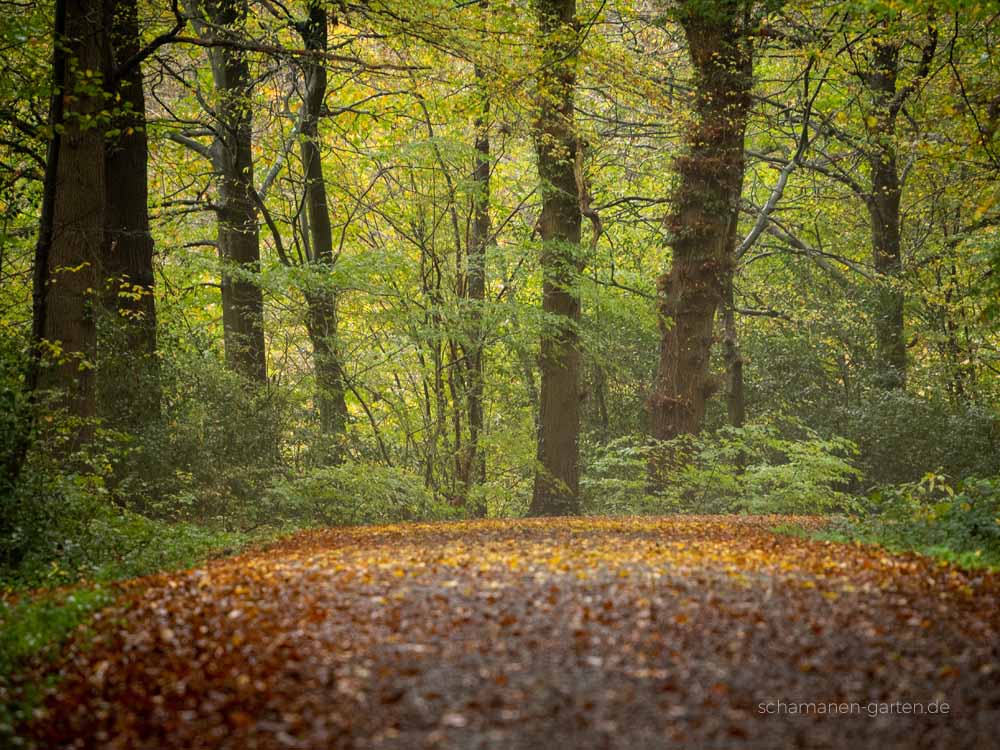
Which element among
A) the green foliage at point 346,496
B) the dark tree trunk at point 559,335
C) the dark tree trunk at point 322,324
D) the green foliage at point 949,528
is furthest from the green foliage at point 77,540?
the dark tree trunk at point 559,335

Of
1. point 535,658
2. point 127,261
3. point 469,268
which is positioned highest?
point 469,268

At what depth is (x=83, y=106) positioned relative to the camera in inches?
432

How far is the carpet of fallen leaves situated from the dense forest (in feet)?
0.10

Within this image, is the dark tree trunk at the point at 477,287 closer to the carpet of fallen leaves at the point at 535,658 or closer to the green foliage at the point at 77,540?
the green foliage at the point at 77,540

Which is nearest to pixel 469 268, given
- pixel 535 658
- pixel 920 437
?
pixel 920 437

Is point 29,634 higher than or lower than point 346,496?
lower

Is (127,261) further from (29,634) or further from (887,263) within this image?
(887,263)

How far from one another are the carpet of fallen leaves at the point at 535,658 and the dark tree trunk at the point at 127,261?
6048 millimetres

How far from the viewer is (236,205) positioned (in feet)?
52.9

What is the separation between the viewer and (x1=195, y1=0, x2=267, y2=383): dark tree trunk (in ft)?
50.5

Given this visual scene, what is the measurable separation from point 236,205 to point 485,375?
549cm

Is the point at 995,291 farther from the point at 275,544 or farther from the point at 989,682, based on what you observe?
the point at 275,544

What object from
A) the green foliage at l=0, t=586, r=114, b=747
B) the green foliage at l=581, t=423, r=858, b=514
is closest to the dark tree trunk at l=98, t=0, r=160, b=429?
the green foliage at l=0, t=586, r=114, b=747

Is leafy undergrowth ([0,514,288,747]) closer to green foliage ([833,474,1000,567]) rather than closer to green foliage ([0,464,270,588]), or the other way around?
green foliage ([0,464,270,588])
